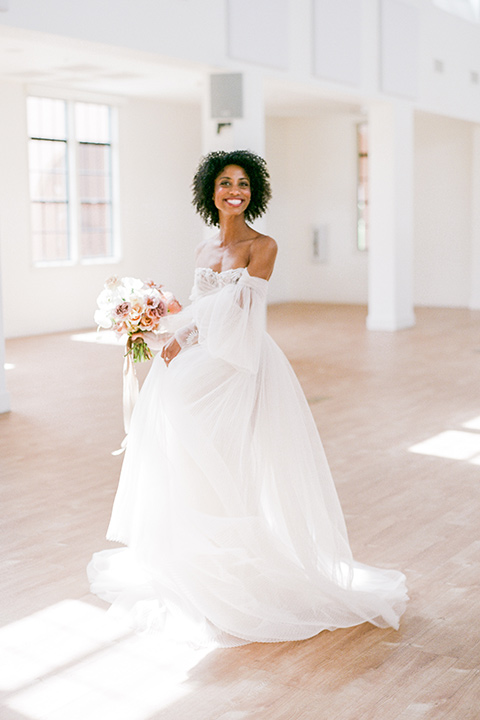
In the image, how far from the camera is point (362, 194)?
17.4 metres

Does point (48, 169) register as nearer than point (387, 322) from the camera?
No

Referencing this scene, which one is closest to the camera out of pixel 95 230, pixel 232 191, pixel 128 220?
pixel 232 191

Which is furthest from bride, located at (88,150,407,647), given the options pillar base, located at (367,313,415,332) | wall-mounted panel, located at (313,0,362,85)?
pillar base, located at (367,313,415,332)

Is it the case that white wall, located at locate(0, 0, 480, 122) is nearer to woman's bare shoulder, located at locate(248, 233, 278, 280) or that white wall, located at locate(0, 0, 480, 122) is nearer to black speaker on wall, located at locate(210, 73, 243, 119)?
black speaker on wall, located at locate(210, 73, 243, 119)

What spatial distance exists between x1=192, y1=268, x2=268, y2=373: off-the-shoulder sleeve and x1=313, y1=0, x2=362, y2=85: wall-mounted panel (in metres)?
7.88

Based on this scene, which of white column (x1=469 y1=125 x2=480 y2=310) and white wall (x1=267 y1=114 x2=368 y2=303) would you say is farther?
white wall (x1=267 y1=114 x2=368 y2=303)

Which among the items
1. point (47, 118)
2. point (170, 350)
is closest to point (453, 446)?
point (170, 350)

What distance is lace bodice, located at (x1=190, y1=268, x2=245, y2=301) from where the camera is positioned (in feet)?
11.8

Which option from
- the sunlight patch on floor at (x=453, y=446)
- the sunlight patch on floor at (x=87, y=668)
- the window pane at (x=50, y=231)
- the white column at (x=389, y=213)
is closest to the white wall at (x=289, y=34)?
the white column at (x=389, y=213)

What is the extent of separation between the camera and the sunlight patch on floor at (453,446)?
6168mm

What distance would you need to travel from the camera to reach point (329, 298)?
1798 cm

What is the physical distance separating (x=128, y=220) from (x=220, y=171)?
11.4 m

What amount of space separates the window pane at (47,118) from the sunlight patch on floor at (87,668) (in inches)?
426

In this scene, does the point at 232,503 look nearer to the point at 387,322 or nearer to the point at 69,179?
the point at 387,322
